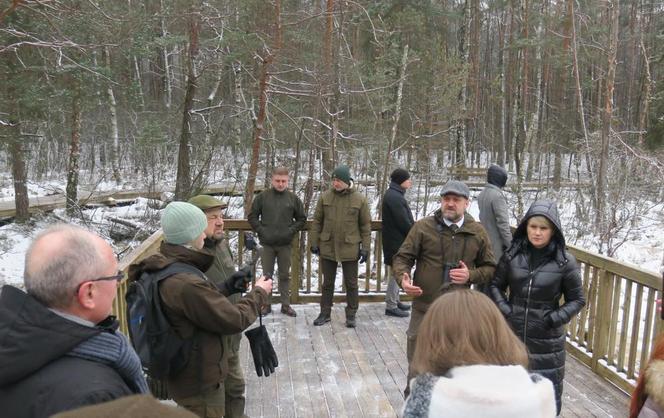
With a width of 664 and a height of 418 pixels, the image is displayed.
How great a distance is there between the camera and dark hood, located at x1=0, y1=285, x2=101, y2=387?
122 centimetres

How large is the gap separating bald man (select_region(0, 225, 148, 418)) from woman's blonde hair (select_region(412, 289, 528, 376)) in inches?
33.5

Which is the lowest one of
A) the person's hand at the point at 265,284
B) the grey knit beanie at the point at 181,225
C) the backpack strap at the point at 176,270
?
the person's hand at the point at 265,284

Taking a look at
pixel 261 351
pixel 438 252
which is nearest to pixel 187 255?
pixel 261 351

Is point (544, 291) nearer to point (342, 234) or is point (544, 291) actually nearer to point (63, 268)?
point (342, 234)

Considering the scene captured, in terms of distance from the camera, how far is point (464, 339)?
1521 millimetres

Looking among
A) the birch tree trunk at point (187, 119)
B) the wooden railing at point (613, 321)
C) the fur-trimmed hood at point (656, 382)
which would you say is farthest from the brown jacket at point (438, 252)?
the birch tree trunk at point (187, 119)

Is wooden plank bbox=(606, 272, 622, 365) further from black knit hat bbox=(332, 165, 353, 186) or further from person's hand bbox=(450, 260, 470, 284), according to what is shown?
black knit hat bbox=(332, 165, 353, 186)

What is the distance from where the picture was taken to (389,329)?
17.1 ft

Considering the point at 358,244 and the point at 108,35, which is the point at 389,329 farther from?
the point at 108,35

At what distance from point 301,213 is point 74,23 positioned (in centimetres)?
525

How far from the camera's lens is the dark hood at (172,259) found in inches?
94.7

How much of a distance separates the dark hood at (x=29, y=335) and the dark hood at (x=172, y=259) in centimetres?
108

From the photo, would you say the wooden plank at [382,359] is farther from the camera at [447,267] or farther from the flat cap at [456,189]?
the flat cap at [456,189]

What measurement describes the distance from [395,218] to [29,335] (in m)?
4.15
